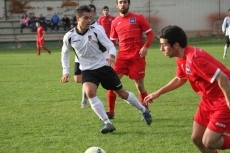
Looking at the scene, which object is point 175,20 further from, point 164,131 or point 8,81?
point 164,131

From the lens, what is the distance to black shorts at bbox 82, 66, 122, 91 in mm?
7648

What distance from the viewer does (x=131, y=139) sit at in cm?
699

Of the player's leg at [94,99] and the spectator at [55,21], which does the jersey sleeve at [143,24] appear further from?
the spectator at [55,21]

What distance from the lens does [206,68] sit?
485 centimetres

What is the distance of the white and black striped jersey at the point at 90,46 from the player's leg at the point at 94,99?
0.15 m

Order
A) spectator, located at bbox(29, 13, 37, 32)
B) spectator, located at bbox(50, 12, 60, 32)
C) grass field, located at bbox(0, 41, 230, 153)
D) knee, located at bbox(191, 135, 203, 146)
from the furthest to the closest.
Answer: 1. spectator, located at bbox(50, 12, 60, 32)
2. spectator, located at bbox(29, 13, 37, 32)
3. grass field, located at bbox(0, 41, 230, 153)
4. knee, located at bbox(191, 135, 203, 146)

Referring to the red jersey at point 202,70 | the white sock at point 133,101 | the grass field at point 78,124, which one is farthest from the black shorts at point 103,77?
the red jersey at point 202,70

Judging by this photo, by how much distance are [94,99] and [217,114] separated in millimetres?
2737

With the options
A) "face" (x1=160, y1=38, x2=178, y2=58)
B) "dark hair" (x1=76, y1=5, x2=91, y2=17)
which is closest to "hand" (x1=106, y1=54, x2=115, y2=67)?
"dark hair" (x1=76, y1=5, x2=91, y2=17)

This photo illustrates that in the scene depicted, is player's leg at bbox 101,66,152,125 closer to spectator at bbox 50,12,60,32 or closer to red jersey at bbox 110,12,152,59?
red jersey at bbox 110,12,152,59

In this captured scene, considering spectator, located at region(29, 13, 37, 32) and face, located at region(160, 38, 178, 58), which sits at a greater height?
face, located at region(160, 38, 178, 58)

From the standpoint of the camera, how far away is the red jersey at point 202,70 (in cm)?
486

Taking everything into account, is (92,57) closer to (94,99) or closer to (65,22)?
(94,99)

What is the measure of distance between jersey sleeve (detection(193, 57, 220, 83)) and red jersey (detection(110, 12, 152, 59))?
4169 mm
